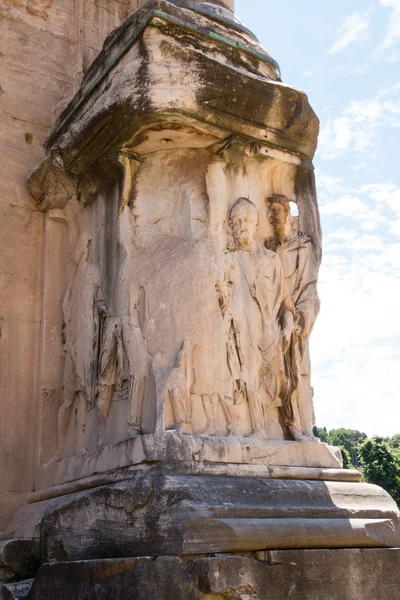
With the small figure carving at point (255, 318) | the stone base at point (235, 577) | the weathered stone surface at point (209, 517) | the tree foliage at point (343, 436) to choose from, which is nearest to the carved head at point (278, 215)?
the small figure carving at point (255, 318)

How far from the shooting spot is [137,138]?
6.17m

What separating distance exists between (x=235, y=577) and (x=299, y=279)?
2.93 meters

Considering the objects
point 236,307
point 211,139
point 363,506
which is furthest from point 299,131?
point 363,506

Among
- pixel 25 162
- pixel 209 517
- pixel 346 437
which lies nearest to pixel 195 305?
pixel 209 517

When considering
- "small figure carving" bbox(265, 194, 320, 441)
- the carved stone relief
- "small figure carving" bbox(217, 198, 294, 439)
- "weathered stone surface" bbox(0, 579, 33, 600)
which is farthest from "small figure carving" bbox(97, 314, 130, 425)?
"small figure carving" bbox(265, 194, 320, 441)

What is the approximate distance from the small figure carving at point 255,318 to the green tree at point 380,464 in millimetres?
23861

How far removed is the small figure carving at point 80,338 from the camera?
636 centimetres

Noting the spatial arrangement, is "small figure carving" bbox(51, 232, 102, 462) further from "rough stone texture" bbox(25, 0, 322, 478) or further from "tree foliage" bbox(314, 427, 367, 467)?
"tree foliage" bbox(314, 427, 367, 467)

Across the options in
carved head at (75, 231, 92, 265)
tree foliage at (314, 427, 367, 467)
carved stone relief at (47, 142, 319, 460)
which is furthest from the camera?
tree foliage at (314, 427, 367, 467)

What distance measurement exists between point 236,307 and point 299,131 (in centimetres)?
175

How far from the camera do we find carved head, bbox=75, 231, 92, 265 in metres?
6.78

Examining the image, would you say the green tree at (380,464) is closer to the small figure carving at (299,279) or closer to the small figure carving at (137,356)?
the small figure carving at (299,279)

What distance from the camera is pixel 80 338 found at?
6.51 meters

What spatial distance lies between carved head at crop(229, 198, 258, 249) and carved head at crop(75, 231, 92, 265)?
137 centimetres
